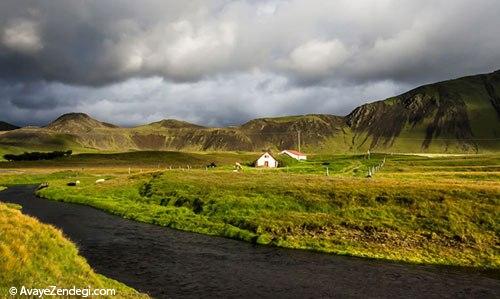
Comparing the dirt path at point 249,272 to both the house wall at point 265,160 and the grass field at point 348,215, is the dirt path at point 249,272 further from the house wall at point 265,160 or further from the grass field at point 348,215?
the house wall at point 265,160

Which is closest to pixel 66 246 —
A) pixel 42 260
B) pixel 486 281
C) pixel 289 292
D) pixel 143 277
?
pixel 42 260

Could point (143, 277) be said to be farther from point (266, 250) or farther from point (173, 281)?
point (266, 250)

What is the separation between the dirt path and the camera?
105ft

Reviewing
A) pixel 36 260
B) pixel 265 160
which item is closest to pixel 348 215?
pixel 36 260

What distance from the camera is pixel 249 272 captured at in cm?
3684

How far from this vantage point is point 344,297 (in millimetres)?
30844

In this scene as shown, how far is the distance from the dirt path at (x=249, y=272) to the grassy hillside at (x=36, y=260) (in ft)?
17.9

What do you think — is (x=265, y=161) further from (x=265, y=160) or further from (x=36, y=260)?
(x=36, y=260)

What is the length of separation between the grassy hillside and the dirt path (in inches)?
214

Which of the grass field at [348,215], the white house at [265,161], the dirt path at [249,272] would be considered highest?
the white house at [265,161]

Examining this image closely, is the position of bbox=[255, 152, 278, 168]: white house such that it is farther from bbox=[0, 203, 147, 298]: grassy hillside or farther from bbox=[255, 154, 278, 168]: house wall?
bbox=[0, 203, 147, 298]: grassy hillside

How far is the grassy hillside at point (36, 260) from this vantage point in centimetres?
2158

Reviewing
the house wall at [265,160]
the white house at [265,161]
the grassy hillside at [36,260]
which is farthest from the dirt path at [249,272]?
the house wall at [265,160]

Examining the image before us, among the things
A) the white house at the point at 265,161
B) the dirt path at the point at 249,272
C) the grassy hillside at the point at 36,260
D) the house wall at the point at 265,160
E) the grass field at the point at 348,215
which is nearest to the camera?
the grassy hillside at the point at 36,260
